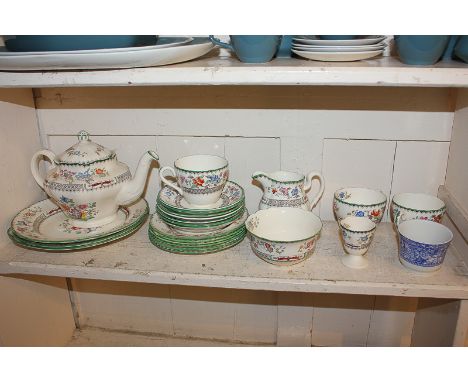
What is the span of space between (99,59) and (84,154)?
0.23m

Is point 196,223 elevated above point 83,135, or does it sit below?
below

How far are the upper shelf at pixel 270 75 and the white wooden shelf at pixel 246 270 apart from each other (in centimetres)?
34

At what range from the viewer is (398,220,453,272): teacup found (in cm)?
76

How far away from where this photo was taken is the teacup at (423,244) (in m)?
0.76

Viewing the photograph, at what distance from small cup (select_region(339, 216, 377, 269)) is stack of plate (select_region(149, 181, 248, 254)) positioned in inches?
8.3

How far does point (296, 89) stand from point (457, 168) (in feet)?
1.20

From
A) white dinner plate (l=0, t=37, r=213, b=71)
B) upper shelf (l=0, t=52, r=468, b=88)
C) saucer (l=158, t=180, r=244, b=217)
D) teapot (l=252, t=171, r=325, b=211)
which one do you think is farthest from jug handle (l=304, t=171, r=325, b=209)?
white dinner plate (l=0, t=37, r=213, b=71)

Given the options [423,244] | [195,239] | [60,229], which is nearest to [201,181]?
[195,239]

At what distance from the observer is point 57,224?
930 mm

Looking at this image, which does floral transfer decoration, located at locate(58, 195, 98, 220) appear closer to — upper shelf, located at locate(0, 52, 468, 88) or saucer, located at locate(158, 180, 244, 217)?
saucer, located at locate(158, 180, 244, 217)

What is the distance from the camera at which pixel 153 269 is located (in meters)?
0.82

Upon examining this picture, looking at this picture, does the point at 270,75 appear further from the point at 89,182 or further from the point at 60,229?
the point at 60,229

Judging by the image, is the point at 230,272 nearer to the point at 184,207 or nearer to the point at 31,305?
the point at 184,207

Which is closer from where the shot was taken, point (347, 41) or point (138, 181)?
point (347, 41)
